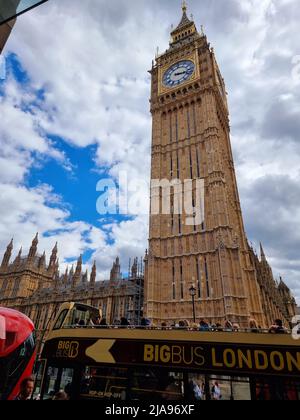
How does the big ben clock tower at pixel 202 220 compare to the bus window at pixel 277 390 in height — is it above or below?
above

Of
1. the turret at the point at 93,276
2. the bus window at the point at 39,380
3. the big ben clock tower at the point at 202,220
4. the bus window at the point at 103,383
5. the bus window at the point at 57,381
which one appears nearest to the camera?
the bus window at the point at 103,383

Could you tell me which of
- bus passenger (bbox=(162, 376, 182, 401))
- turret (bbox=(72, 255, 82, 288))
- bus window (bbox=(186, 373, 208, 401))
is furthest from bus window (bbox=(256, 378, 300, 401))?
turret (bbox=(72, 255, 82, 288))

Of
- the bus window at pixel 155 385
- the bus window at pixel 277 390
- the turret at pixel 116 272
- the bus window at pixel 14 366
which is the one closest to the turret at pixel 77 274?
the turret at pixel 116 272

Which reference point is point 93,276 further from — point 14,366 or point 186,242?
point 14,366

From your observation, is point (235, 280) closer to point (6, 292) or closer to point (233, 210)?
point (233, 210)

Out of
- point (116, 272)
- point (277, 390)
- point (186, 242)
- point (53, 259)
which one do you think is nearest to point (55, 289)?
point (53, 259)


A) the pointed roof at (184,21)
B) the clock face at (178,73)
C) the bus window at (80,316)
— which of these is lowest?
the bus window at (80,316)

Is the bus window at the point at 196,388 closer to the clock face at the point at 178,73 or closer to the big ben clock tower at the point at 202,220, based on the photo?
the big ben clock tower at the point at 202,220

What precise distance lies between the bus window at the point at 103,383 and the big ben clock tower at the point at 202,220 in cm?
2482

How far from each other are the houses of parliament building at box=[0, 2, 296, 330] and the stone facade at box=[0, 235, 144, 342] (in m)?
0.24

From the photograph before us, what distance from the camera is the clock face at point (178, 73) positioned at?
52397mm

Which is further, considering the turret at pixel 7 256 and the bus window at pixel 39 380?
the turret at pixel 7 256

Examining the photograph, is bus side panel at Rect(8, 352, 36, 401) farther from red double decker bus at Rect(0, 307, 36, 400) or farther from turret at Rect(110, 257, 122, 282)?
turret at Rect(110, 257, 122, 282)
